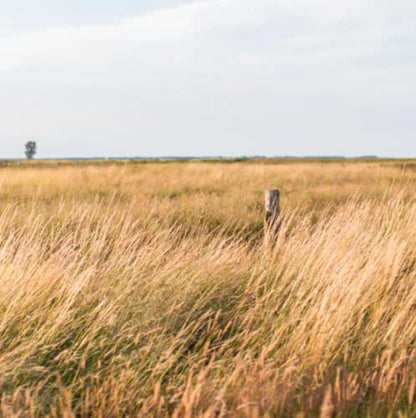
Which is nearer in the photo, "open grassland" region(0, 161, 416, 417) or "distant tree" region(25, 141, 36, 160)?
"open grassland" region(0, 161, 416, 417)

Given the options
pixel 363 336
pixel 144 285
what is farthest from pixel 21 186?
pixel 363 336

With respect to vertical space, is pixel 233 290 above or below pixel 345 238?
below

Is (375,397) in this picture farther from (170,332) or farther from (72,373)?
(72,373)

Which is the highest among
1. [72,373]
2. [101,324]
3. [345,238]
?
[345,238]

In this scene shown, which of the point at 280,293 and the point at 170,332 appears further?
the point at 280,293

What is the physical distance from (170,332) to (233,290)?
2.98 feet

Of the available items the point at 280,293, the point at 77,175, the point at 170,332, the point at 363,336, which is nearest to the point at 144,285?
the point at 170,332

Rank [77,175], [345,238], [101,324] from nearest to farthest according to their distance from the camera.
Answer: [101,324]
[345,238]
[77,175]

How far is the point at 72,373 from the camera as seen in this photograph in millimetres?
3143

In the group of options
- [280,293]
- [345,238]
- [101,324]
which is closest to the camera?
[101,324]

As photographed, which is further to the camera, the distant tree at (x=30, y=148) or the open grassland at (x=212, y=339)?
the distant tree at (x=30, y=148)

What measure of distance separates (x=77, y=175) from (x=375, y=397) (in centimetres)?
1708

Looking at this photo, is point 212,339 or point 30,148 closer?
point 212,339

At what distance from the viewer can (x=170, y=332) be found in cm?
356
